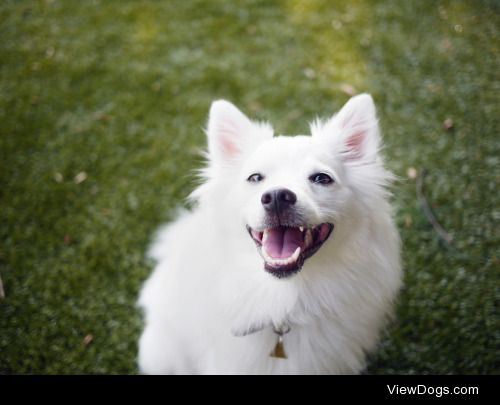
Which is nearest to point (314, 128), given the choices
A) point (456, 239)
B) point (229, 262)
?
point (229, 262)

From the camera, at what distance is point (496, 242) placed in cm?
336

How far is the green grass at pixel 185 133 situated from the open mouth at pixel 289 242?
136cm

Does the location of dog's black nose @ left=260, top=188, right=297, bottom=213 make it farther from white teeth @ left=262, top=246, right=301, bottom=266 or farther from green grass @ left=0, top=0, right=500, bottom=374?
green grass @ left=0, top=0, right=500, bottom=374

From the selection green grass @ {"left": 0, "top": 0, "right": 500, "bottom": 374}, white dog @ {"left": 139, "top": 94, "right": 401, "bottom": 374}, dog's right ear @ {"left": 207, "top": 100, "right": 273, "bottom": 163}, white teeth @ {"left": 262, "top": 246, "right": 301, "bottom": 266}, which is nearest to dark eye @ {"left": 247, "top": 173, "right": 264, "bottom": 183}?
white dog @ {"left": 139, "top": 94, "right": 401, "bottom": 374}

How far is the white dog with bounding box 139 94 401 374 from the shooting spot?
2.20 meters

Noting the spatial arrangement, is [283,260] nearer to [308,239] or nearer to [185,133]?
[308,239]

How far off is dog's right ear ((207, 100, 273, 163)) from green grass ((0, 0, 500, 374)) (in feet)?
5.07

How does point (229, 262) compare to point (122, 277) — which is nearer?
point (229, 262)

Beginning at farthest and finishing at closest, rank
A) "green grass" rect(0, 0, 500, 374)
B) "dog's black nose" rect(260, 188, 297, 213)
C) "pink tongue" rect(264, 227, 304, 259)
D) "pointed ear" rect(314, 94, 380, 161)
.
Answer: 1. "green grass" rect(0, 0, 500, 374)
2. "pointed ear" rect(314, 94, 380, 161)
3. "pink tongue" rect(264, 227, 304, 259)
4. "dog's black nose" rect(260, 188, 297, 213)

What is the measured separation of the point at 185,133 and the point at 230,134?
1958mm

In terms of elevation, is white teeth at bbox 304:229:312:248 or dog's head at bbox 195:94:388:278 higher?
dog's head at bbox 195:94:388:278

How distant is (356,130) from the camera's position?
233 centimetres

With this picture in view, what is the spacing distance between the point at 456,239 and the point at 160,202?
263 centimetres
